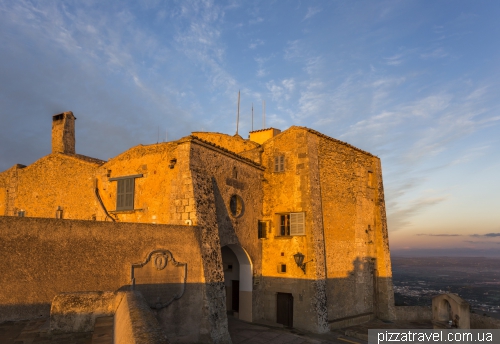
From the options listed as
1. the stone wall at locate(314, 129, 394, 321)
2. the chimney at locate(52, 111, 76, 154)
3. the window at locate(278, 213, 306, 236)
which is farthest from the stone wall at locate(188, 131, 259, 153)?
the chimney at locate(52, 111, 76, 154)

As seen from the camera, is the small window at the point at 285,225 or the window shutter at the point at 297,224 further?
the small window at the point at 285,225

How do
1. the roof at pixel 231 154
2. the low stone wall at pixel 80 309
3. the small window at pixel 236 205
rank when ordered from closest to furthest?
1. the low stone wall at pixel 80 309
2. the roof at pixel 231 154
3. the small window at pixel 236 205

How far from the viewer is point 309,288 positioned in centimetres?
1727

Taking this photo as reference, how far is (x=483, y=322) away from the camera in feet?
57.3

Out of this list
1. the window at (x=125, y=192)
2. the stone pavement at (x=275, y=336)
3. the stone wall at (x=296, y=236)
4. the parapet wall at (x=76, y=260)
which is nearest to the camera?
the parapet wall at (x=76, y=260)

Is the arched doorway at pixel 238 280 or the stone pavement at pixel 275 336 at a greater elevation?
the arched doorway at pixel 238 280

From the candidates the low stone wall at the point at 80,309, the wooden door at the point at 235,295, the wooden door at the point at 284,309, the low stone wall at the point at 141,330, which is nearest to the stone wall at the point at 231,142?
the wooden door at the point at 235,295

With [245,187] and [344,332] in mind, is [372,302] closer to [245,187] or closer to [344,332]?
[344,332]

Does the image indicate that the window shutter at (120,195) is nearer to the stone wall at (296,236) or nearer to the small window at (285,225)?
the stone wall at (296,236)

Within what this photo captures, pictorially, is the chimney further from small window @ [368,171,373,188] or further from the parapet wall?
small window @ [368,171,373,188]

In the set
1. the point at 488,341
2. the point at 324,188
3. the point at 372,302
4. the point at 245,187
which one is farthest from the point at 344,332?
the point at 245,187

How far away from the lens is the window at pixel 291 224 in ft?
59.6

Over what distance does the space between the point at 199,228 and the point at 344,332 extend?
973cm

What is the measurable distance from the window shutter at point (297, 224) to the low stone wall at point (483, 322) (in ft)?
30.6
